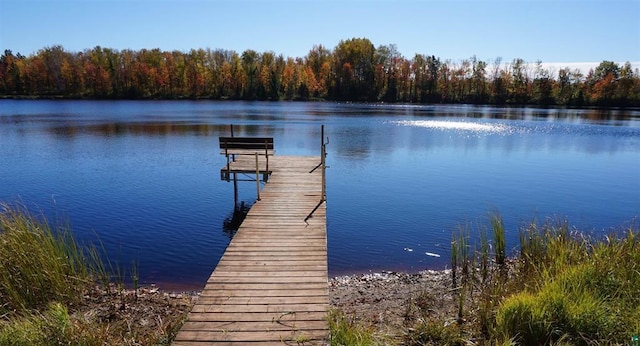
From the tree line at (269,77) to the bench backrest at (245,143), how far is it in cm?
8724

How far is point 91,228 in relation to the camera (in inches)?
481

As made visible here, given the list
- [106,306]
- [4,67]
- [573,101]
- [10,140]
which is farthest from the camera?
[4,67]

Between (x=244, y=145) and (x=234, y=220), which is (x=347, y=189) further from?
(x=234, y=220)

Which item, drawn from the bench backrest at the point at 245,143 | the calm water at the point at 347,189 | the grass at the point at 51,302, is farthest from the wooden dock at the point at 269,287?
the bench backrest at the point at 245,143

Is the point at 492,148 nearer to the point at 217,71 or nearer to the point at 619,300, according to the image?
the point at 619,300

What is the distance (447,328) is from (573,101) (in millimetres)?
97363

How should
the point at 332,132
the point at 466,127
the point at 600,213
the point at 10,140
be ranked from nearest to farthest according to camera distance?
the point at 600,213, the point at 10,140, the point at 332,132, the point at 466,127

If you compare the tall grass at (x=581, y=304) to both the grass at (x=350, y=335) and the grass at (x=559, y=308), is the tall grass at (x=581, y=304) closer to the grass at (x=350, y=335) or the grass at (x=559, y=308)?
the grass at (x=559, y=308)

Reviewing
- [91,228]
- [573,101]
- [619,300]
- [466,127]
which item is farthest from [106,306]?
[573,101]

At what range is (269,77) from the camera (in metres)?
101

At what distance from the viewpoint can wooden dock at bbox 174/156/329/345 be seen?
492 centimetres

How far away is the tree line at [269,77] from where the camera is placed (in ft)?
317

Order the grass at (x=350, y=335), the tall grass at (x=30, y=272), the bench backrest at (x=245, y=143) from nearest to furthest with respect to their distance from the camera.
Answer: the grass at (x=350, y=335)
the tall grass at (x=30, y=272)
the bench backrest at (x=245, y=143)

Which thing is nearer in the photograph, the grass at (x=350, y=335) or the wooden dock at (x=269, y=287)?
the grass at (x=350, y=335)
